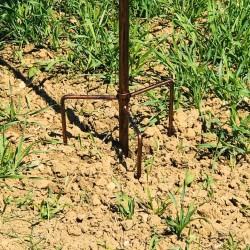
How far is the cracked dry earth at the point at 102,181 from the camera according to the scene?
2623 millimetres

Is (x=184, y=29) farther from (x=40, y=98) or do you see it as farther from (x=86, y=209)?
(x=86, y=209)

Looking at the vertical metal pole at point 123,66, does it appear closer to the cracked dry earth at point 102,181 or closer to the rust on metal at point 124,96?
the rust on metal at point 124,96

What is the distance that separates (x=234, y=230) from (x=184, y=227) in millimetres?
232

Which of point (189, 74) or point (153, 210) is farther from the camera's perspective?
point (189, 74)

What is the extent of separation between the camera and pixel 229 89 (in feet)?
10.6

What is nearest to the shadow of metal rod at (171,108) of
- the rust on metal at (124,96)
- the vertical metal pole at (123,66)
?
the rust on metal at (124,96)

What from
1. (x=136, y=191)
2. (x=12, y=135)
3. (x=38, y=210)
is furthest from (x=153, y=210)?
(x=12, y=135)

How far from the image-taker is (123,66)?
2.68 meters

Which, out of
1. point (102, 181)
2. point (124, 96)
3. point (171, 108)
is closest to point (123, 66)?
point (124, 96)

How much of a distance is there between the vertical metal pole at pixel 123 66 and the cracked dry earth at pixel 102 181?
133mm

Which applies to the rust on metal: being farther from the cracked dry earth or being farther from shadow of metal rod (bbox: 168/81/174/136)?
the cracked dry earth

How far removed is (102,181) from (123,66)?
0.59 metres

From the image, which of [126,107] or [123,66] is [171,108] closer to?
[126,107]

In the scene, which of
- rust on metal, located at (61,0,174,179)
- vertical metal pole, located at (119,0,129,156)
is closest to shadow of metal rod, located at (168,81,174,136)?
rust on metal, located at (61,0,174,179)
